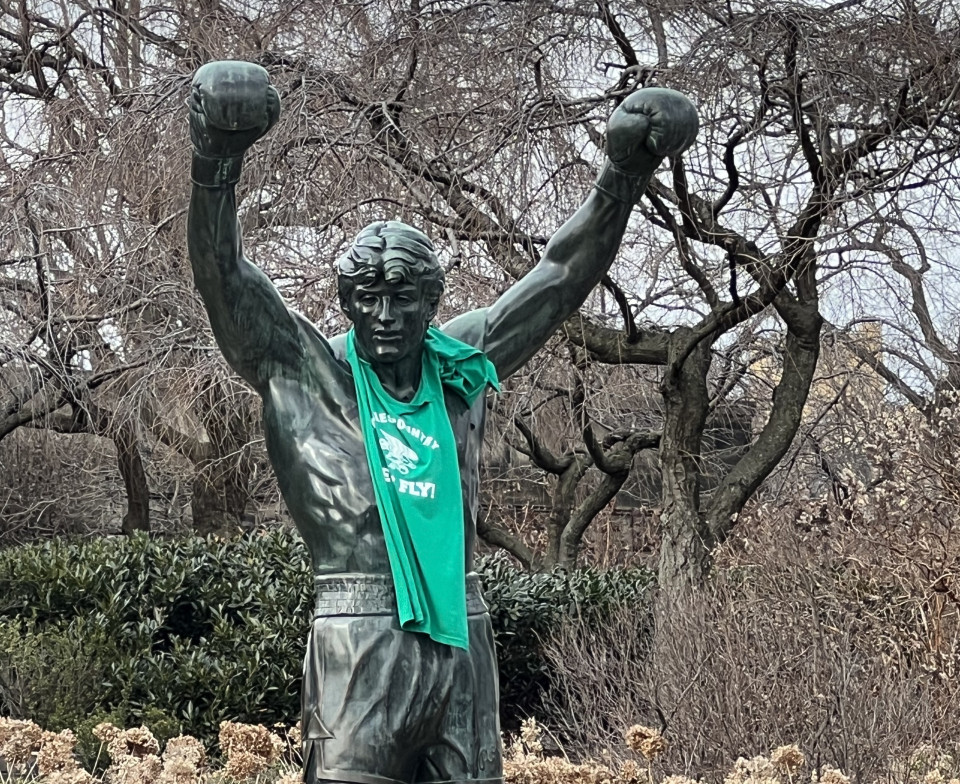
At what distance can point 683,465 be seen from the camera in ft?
29.0

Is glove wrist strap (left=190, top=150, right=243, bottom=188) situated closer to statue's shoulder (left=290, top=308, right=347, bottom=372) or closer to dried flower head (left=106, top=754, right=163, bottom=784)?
statue's shoulder (left=290, top=308, right=347, bottom=372)

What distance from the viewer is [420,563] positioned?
2725 millimetres

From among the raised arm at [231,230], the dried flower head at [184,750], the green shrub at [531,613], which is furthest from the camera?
the green shrub at [531,613]

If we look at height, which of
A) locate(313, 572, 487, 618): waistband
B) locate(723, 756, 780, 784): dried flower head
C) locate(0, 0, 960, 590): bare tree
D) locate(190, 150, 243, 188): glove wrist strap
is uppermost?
locate(0, 0, 960, 590): bare tree

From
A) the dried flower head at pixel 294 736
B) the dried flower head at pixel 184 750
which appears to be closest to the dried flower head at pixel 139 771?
the dried flower head at pixel 184 750

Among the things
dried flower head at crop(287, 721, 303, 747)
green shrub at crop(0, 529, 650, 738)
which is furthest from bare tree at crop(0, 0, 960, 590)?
dried flower head at crop(287, 721, 303, 747)

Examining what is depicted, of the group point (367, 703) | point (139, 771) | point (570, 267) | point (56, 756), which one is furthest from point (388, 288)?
point (56, 756)

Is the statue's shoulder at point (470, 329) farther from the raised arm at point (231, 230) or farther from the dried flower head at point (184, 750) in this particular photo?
the dried flower head at point (184, 750)

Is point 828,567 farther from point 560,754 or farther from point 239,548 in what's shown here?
point 239,548

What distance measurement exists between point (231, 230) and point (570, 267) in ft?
2.71

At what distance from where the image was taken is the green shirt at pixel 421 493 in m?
2.71

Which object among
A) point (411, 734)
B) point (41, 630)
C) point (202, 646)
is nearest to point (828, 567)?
point (202, 646)

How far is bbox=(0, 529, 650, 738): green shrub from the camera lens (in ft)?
25.3

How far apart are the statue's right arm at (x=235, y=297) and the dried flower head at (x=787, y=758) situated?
9.79ft
